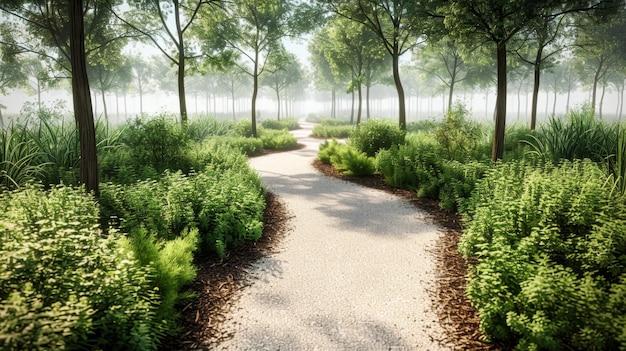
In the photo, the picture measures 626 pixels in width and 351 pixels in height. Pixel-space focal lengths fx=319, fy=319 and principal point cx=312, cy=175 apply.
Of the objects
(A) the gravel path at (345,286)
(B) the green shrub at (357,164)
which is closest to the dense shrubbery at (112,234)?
(A) the gravel path at (345,286)

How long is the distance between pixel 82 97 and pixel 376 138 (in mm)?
9090

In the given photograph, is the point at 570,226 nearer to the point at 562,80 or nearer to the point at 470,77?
the point at 470,77

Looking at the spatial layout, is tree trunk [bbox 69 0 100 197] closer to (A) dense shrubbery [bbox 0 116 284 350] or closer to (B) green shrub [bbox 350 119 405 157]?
(A) dense shrubbery [bbox 0 116 284 350]

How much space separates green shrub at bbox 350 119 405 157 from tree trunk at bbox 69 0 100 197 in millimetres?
8608

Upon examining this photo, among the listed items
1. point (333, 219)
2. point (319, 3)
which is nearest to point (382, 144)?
point (333, 219)

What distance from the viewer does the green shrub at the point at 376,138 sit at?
11726 millimetres

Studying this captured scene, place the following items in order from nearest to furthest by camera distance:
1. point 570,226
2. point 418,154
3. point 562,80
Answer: point 570,226, point 418,154, point 562,80

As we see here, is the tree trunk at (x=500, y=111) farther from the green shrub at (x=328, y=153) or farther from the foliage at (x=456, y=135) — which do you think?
the green shrub at (x=328, y=153)

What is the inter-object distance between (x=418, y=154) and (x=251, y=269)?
5.79 m

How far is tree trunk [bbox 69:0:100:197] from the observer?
14.8 feet

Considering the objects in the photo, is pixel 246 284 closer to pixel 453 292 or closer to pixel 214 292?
pixel 214 292

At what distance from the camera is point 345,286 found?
394 cm

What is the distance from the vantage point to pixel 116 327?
2.38 m

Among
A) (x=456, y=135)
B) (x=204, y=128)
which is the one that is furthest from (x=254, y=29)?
(x=456, y=135)
